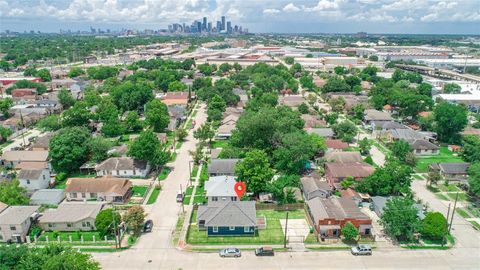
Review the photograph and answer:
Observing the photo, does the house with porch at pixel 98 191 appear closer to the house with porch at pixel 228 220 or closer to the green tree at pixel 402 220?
the house with porch at pixel 228 220

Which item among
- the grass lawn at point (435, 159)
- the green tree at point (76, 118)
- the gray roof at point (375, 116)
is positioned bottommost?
the grass lawn at point (435, 159)

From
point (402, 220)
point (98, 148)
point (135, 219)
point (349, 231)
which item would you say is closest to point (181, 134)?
point (98, 148)

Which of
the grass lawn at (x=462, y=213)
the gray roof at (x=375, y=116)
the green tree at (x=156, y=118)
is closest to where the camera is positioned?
the grass lawn at (x=462, y=213)

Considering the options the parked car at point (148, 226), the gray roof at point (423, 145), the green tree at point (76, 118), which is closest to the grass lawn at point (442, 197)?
the gray roof at point (423, 145)

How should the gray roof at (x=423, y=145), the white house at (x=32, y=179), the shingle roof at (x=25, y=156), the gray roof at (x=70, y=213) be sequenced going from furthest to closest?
1. the gray roof at (x=423, y=145)
2. the shingle roof at (x=25, y=156)
3. the white house at (x=32, y=179)
4. the gray roof at (x=70, y=213)

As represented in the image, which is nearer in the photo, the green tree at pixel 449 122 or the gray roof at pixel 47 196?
the gray roof at pixel 47 196

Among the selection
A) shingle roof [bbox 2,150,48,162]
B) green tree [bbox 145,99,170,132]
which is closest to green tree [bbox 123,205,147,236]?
shingle roof [bbox 2,150,48,162]

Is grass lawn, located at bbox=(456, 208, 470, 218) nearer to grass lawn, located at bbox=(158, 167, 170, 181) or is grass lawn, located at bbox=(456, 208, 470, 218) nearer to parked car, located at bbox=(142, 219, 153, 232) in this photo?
parked car, located at bbox=(142, 219, 153, 232)

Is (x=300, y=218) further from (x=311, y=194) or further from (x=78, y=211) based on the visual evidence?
(x=78, y=211)
